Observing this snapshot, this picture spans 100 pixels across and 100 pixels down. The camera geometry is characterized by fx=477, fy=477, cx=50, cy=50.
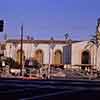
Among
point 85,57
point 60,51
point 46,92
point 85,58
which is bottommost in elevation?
point 46,92

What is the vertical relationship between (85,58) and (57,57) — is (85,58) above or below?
below

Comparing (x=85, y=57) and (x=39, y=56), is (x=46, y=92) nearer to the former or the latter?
(x=85, y=57)

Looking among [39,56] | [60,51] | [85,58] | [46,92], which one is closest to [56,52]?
[60,51]

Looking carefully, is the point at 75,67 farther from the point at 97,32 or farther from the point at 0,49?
the point at 0,49

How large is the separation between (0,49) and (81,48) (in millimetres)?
21957

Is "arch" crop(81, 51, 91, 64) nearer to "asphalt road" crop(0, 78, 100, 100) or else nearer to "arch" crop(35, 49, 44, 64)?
"arch" crop(35, 49, 44, 64)

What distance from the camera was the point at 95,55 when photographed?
118688 mm

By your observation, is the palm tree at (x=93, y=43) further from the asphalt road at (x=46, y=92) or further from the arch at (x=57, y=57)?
the asphalt road at (x=46, y=92)

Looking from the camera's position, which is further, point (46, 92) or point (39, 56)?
point (39, 56)

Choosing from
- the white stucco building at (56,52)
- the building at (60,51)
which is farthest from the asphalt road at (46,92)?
the white stucco building at (56,52)

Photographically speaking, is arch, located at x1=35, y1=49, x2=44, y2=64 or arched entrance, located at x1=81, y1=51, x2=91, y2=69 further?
arch, located at x1=35, y1=49, x2=44, y2=64

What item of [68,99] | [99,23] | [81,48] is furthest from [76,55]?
[68,99]

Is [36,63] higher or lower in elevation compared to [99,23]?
lower

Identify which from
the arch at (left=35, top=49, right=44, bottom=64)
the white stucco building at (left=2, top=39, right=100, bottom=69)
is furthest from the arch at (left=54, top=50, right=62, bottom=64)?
the arch at (left=35, top=49, right=44, bottom=64)
